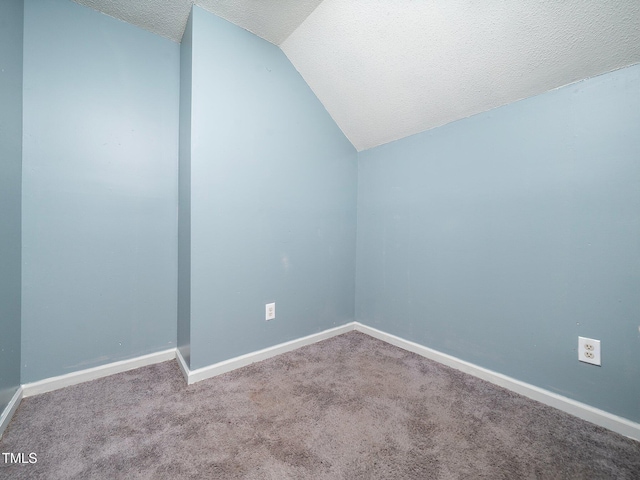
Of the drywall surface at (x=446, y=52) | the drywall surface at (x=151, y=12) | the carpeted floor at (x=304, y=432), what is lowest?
the carpeted floor at (x=304, y=432)

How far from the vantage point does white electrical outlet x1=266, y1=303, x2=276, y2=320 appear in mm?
1723

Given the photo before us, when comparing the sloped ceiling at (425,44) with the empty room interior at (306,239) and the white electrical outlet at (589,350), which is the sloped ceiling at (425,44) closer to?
the empty room interior at (306,239)

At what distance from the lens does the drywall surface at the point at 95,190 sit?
4.27 ft

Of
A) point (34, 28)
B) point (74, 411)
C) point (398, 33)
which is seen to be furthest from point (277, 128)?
point (74, 411)

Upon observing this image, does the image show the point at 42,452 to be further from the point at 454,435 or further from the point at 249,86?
the point at 249,86

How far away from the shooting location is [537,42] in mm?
1144

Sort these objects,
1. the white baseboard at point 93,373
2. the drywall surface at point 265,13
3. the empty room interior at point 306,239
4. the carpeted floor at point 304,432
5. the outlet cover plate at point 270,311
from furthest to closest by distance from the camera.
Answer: the outlet cover plate at point 270,311 → the drywall surface at point 265,13 → the white baseboard at point 93,373 → the empty room interior at point 306,239 → the carpeted floor at point 304,432

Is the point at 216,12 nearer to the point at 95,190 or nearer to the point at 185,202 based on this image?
the point at 185,202

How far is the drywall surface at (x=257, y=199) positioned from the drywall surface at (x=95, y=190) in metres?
0.37

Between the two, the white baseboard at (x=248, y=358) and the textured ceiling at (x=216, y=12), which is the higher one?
the textured ceiling at (x=216, y=12)

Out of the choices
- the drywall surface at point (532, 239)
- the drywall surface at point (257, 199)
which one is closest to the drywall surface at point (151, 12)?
the drywall surface at point (257, 199)

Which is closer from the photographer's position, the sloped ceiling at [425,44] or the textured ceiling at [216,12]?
the sloped ceiling at [425,44]

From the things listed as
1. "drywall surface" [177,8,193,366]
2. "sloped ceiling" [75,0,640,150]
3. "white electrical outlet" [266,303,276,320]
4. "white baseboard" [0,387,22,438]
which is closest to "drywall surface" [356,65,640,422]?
"sloped ceiling" [75,0,640,150]

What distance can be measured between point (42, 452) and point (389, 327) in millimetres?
1909
